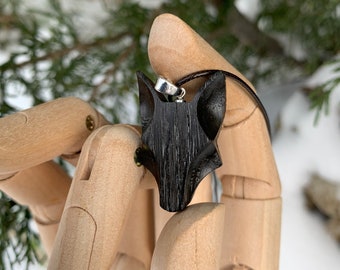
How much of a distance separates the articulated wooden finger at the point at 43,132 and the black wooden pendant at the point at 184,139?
0.05m

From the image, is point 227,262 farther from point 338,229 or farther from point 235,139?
point 338,229

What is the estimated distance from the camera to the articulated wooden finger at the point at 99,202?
268 mm

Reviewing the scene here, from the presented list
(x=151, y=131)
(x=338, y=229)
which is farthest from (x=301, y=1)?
(x=151, y=131)

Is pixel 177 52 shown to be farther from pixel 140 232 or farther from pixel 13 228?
pixel 13 228

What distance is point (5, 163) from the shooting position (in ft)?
0.93

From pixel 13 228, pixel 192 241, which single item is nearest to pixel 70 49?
pixel 13 228

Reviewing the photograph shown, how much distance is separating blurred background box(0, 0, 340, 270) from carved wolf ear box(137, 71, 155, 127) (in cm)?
18

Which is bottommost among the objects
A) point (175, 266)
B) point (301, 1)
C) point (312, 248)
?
point (312, 248)

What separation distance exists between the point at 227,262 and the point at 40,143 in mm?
145

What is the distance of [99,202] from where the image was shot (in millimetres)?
273

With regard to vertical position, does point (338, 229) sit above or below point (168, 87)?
below

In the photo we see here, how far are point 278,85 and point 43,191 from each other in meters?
0.41

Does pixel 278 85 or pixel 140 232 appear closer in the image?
pixel 140 232

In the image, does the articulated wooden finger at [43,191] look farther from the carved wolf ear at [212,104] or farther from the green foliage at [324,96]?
the green foliage at [324,96]
